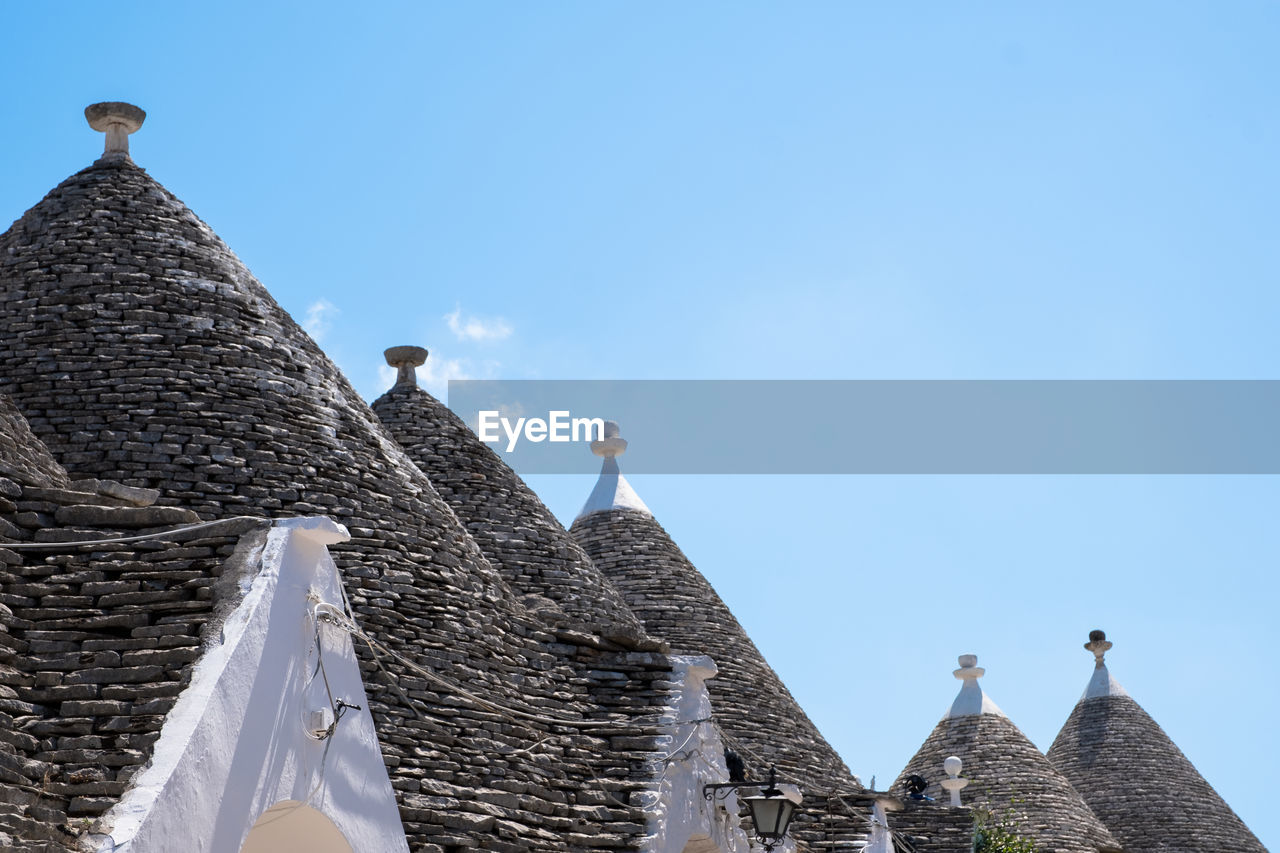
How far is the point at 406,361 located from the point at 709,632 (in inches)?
159

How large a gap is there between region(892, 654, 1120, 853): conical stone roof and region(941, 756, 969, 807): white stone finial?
1.19 ft

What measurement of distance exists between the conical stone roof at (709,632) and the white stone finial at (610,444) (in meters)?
0.73

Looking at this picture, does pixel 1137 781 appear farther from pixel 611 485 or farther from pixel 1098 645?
pixel 611 485

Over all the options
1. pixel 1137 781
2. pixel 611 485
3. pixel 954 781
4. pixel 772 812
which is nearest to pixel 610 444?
pixel 611 485

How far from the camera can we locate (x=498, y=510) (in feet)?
47.4

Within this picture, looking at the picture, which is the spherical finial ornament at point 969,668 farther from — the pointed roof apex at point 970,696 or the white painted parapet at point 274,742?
the white painted parapet at point 274,742

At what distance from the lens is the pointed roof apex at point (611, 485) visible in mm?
18219

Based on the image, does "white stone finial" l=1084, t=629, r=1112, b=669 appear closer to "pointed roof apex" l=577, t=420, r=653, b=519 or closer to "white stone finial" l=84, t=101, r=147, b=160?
"pointed roof apex" l=577, t=420, r=653, b=519

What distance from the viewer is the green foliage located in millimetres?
19125

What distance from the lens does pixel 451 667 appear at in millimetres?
10797

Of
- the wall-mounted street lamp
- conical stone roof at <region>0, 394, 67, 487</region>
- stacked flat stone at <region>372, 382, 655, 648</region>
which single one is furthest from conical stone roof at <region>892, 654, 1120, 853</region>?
conical stone roof at <region>0, 394, 67, 487</region>

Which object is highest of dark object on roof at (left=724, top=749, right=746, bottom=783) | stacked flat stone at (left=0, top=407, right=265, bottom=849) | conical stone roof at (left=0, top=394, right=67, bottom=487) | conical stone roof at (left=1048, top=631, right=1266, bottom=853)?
conical stone roof at (left=1048, top=631, right=1266, bottom=853)

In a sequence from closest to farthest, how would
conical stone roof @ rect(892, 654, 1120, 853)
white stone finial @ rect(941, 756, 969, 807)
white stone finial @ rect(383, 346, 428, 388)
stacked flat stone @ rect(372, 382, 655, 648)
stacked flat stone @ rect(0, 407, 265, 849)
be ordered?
stacked flat stone @ rect(0, 407, 265, 849)
stacked flat stone @ rect(372, 382, 655, 648)
white stone finial @ rect(383, 346, 428, 388)
white stone finial @ rect(941, 756, 969, 807)
conical stone roof @ rect(892, 654, 1120, 853)

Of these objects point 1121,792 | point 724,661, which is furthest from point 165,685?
point 1121,792
